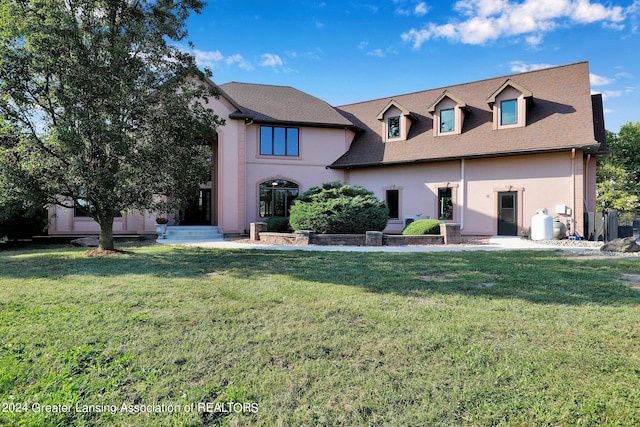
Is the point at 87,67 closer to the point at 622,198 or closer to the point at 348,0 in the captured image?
the point at 348,0

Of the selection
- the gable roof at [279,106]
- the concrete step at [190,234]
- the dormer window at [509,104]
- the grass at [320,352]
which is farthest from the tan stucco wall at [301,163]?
the grass at [320,352]

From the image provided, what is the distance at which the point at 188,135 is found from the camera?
9.79 meters

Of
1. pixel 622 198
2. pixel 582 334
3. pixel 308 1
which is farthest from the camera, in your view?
pixel 622 198

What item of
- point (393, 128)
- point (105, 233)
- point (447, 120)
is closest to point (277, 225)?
point (105, 233)

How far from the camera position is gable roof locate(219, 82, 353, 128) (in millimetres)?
18844

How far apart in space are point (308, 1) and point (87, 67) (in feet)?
27.7

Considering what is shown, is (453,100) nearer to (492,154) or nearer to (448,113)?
(448,113)

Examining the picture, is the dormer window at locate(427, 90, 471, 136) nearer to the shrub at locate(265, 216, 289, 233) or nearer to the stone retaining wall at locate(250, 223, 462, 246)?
the stone retaining wall at locate(250, 223, 462, 246)

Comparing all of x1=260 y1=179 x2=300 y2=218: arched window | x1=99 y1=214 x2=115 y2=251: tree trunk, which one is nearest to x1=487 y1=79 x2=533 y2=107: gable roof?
x1=260 y1=179 x2=300 y2=218: arched window

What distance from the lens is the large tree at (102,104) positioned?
316 inches

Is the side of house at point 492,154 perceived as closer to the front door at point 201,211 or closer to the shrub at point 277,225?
the shrub at point 277,225

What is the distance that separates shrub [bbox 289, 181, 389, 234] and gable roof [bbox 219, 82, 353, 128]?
694 centimetres

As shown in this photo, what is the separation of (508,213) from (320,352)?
616 inches

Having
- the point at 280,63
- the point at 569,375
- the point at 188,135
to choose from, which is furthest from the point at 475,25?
the point at 569,375
